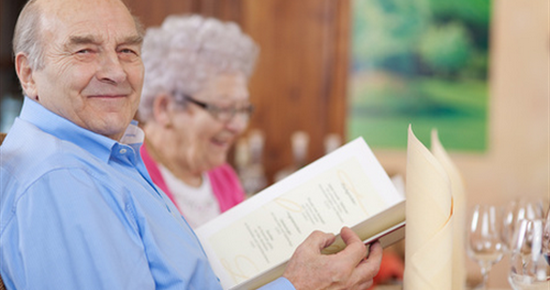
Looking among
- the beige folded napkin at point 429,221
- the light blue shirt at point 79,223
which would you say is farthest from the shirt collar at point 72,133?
the beige folded napkin at point 429,221

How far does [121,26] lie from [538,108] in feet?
13.2

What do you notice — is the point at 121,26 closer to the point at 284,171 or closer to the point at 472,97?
the point at 284,171

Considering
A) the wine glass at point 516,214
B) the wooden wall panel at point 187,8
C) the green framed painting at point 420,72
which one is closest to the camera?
the wine glass at point 516,214

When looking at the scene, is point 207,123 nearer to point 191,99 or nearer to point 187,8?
point 191,99

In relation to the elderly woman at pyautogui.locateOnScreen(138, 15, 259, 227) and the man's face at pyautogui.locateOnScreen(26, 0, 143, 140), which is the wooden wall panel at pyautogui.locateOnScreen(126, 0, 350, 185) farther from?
the man's face at pyautogui.locateOnScreen(26, 0, 143, 140)

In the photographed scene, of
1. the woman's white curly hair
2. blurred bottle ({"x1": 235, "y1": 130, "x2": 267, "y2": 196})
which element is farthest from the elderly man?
blurred bottle ({"x1": 235, "y1": 130, "x2": 267, "y2": 196})

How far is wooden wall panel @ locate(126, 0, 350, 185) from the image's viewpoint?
4.68 m

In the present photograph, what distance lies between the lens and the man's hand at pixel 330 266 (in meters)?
1.16

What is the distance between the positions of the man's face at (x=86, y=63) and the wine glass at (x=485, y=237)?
2.98ft

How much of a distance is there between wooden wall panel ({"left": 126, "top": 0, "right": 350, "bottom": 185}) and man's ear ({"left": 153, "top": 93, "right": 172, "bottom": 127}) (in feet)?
8.08

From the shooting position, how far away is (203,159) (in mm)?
2262

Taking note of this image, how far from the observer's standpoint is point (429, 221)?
1061 mm

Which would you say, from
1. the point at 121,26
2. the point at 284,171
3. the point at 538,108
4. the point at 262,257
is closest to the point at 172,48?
the point at 121,26

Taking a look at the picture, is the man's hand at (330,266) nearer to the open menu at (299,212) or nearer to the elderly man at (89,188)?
the elderly man at (89,188)
